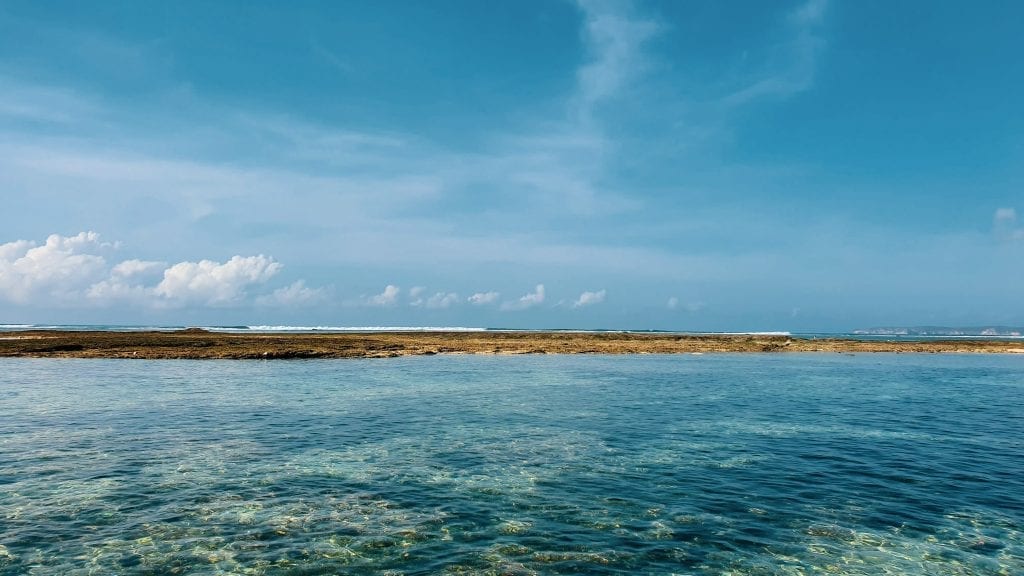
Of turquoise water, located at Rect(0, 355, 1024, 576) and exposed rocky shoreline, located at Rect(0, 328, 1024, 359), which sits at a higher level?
exposed rocky shoreline, located at Rect(0, 328, 1024, 359)

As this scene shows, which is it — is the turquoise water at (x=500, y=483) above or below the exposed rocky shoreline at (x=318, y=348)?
below

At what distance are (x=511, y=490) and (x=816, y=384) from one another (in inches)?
1955

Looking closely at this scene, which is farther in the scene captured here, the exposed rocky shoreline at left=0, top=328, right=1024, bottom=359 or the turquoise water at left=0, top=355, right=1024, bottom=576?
the exposed rocky shoreline at left=0, top=328, right=1024, bottom=359

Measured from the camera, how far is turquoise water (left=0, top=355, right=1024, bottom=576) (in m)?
16.1

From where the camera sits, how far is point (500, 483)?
22.8 metres

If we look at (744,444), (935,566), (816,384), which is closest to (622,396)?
(744,444)

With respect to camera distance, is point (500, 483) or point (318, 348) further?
point (318, 348)

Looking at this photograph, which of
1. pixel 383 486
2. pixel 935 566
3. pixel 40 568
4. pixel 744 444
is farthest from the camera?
pixel 744 444

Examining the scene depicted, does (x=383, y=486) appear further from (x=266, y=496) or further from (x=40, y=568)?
(x=40, y=568)

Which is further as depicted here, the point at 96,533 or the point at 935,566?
the point at 96,533

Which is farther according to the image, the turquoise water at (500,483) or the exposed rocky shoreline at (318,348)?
the exposed rocky shoreline at (318,348)

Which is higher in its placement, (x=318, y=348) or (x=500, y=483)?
(x=318, y=348)

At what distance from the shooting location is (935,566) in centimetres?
1583

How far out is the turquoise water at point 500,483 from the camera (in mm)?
16062
